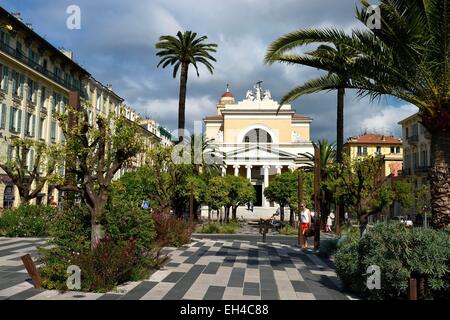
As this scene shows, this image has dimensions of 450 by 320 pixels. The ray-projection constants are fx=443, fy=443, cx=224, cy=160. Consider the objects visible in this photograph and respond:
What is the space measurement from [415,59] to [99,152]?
751cm

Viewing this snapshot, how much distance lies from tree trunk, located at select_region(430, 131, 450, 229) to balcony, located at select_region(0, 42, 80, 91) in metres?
34.3

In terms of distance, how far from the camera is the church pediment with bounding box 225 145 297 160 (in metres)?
62.0

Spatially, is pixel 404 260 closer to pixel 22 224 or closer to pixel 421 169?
pixel 22 224

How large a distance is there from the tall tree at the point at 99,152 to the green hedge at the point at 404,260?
5.42 m

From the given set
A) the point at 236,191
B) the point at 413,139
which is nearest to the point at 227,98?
the point at 413,139

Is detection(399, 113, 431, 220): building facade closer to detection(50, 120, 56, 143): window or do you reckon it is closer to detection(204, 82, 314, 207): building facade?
detection(204, 82, 314, 207): building facade

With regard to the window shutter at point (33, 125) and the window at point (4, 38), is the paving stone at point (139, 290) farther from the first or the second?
the window shutter at point (33, 125)

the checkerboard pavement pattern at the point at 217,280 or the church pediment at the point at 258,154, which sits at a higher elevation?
the church pediment at the point at 258,154

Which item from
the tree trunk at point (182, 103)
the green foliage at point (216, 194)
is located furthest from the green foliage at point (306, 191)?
the tree trunk at point (182, 103)

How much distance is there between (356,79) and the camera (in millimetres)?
10969

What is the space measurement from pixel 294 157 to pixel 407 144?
56.8ft

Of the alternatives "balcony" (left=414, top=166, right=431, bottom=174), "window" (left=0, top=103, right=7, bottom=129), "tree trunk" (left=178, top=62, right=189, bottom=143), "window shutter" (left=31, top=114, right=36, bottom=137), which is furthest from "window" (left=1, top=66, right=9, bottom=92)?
"balcony" (left=414, top=166, right=431, bottom=174)

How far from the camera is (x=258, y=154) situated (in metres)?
62.5

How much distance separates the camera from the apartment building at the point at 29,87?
35.3m
